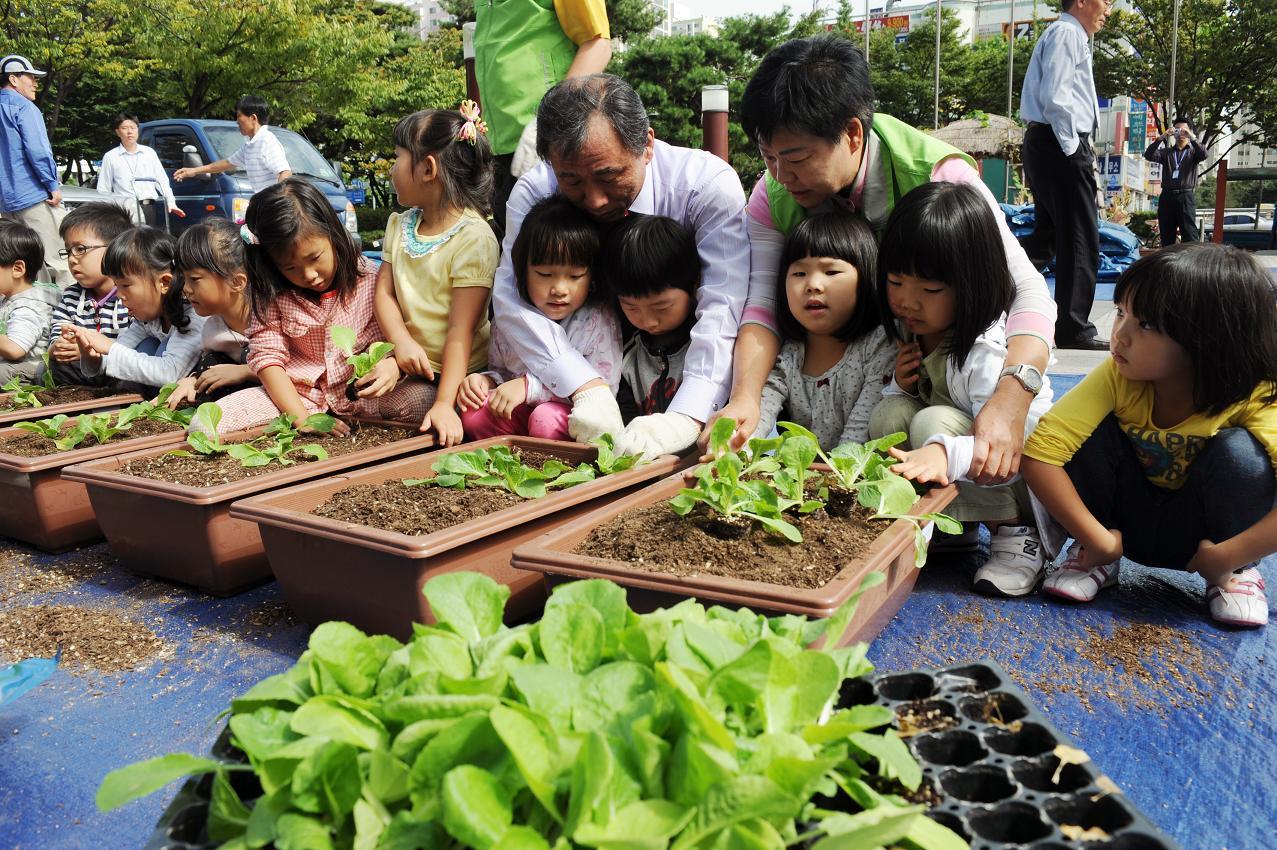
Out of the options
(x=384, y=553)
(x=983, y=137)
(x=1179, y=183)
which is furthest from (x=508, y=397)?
(x=983, y=137)

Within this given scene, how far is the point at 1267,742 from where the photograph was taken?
1.20 meters

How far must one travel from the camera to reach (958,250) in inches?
67.7

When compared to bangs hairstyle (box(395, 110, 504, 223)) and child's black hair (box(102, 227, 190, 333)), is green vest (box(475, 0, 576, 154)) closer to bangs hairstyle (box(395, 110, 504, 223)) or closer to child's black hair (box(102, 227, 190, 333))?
bangs hairstyle (box(395, 110, 504, 223))

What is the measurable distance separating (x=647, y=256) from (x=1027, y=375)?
0.88 m

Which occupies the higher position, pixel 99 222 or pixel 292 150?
pixel 292 150

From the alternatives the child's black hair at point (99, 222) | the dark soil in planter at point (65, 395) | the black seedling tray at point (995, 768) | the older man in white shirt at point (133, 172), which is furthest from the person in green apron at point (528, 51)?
the older man in white shirt at point (133, 172)

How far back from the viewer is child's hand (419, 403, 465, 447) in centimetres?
212

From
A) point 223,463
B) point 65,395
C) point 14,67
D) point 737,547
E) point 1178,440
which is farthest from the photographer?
point 14,67

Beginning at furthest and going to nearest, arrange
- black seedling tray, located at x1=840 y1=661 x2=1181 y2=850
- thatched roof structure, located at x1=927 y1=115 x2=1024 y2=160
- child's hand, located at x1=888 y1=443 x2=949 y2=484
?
thatched roof structure, located at x1=927 y1=115 x2=1024 y2=160, child's hand, located at x1=888 y1=443 x2=949 y2=484, black seedling tray, located at x1=840 y1=661 x2=1181 y2=850

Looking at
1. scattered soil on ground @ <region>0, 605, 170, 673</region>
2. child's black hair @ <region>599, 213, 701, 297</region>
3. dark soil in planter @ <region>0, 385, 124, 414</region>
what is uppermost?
child's black hair @ <region>599, 213, 701, 297</region>

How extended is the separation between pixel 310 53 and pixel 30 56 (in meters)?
3.85

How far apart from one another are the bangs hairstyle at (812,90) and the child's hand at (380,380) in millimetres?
1115

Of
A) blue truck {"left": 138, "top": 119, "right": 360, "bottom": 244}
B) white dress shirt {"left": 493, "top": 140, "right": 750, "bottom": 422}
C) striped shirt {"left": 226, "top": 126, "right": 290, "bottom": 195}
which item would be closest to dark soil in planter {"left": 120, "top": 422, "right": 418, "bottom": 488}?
white dress shirt {"left": 493, "top": 140, "right": 750, "bottom": 422}

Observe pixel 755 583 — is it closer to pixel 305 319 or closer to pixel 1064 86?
pixel 305 319
